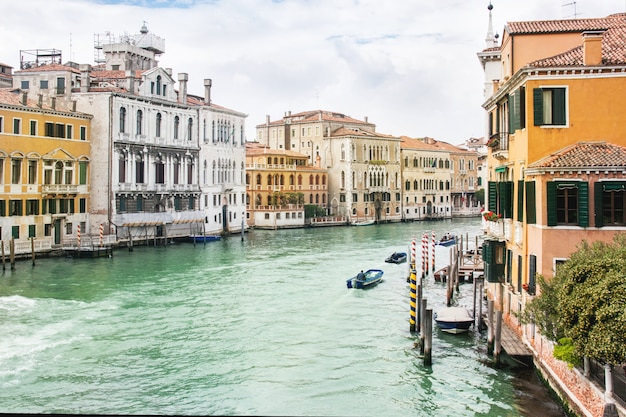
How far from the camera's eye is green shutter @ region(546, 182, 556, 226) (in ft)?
25.8

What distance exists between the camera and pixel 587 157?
788 cm

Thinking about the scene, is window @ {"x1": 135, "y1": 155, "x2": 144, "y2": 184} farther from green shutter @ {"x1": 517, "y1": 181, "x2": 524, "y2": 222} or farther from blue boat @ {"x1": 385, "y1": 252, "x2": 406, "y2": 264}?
green shutter @ {"x1": 517, "y1": 181, "x2": 524, "y2": 222}

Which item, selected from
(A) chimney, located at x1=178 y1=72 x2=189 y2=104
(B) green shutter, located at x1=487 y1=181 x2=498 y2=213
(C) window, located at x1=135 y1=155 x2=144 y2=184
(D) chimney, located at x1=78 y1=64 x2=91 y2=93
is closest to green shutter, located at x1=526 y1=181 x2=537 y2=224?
(B) green shutter, located at x1=487 y1=181 x2=498 y2=213

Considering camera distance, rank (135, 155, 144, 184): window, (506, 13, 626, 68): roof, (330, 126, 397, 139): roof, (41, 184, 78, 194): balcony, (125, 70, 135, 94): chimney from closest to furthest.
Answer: (506, 13, 626, 68): roof → (41, 184, 78, 194): balcony → (125, 70, 135, 94): chimney → (135, 155, 144, 184): window → (330, 126, 397, 139): roof

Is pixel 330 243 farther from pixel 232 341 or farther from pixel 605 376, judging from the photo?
pixel 605 376

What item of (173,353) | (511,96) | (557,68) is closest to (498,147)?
(511,96)

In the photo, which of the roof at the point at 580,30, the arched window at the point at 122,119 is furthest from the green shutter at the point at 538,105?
the arched window at the point at 122,119

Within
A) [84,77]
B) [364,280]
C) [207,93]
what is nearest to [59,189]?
[84,77]

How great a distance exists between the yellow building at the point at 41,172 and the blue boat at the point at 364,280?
892cm

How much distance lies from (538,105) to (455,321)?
3.35 meters

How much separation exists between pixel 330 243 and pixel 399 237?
4.15 meters

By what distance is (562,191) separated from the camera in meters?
7.91

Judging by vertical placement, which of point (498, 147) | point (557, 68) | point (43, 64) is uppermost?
point (43, 64)

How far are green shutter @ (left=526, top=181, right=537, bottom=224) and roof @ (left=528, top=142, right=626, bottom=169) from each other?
9.5 inches
